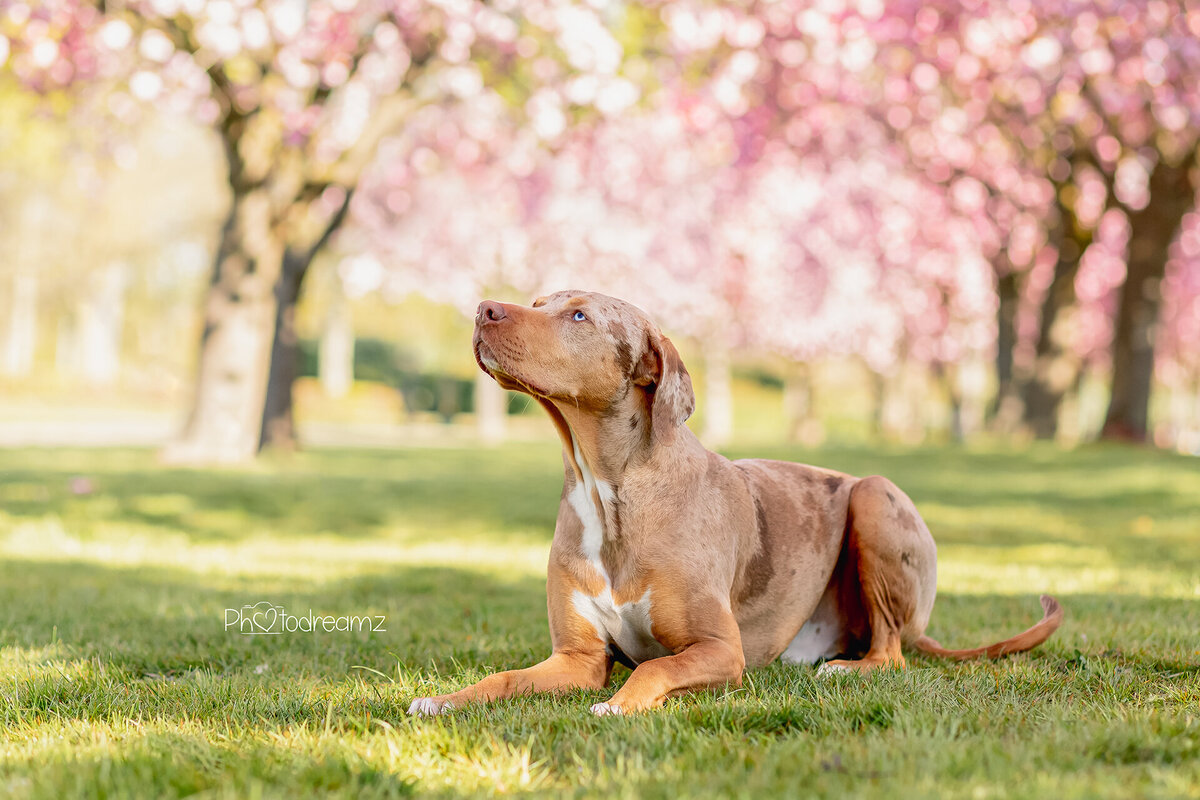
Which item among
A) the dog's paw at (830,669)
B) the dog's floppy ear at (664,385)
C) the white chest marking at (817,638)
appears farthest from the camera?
the white chest marking at (817,638)

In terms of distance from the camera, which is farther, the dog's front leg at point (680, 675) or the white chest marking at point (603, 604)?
the white chest marking at point (603, 604)

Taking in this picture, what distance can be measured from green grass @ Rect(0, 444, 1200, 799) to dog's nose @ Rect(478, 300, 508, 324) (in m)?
1.28

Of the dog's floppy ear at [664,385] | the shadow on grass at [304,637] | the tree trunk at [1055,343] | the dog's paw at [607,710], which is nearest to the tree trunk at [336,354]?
the tree trunk at [1055,343]

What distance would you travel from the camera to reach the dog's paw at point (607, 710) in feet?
10.9

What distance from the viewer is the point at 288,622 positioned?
18.4ft

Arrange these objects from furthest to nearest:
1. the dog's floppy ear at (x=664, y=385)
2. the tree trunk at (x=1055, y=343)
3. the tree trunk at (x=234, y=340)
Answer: the tree trunk at (x=1055, y=343) → the tree trunk at (x=234, y=340) → the dog's floppy ear at (x=664, y=385)

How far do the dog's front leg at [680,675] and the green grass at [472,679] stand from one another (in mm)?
81

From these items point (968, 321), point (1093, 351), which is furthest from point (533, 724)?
point (1093, 351)

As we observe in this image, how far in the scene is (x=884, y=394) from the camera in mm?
46062

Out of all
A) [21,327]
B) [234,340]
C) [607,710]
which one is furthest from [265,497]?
[21,327]

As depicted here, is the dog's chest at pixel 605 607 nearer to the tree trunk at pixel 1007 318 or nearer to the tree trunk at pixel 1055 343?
the tree trunk at pixel 1055 343

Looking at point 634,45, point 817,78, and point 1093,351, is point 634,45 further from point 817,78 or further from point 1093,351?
point 1093,351

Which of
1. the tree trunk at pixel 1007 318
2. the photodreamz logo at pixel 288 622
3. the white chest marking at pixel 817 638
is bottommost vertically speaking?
the photodreamz logo at pixel 288 622

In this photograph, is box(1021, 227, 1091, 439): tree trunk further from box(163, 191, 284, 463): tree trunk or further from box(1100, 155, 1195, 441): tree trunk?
box(163, 191, 284, 463): tree trunk
